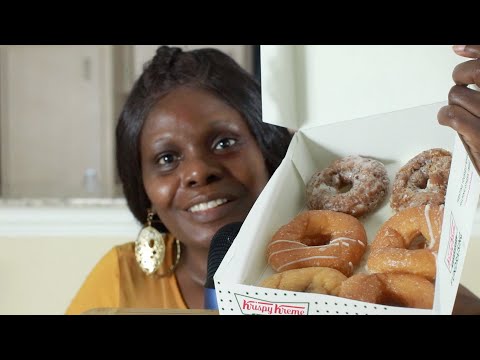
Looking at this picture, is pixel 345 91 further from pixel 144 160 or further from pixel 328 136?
pixel 144 160

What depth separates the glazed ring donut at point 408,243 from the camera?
20.2 inches

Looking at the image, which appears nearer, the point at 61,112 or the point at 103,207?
the point at 103,207

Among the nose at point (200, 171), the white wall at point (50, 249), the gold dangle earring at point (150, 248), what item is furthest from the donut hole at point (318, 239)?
the white wall at point (50, 249)

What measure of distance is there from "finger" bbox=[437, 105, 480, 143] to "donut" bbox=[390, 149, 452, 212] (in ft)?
0.49

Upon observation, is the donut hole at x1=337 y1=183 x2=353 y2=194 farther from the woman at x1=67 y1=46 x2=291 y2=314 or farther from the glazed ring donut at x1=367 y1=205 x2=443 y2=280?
the woman at x1=67 y1=46 x2=291 y2=314

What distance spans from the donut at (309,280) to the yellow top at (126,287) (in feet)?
2.22

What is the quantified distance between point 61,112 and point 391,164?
265 cm

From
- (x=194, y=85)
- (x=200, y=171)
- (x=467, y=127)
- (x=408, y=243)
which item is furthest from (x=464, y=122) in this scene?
(x=194, y=85)

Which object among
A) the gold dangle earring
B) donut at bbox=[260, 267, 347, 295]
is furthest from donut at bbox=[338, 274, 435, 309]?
the gold dangle earring

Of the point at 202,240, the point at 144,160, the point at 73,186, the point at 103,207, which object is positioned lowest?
the point at 73,186

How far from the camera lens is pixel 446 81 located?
62 centimetres
